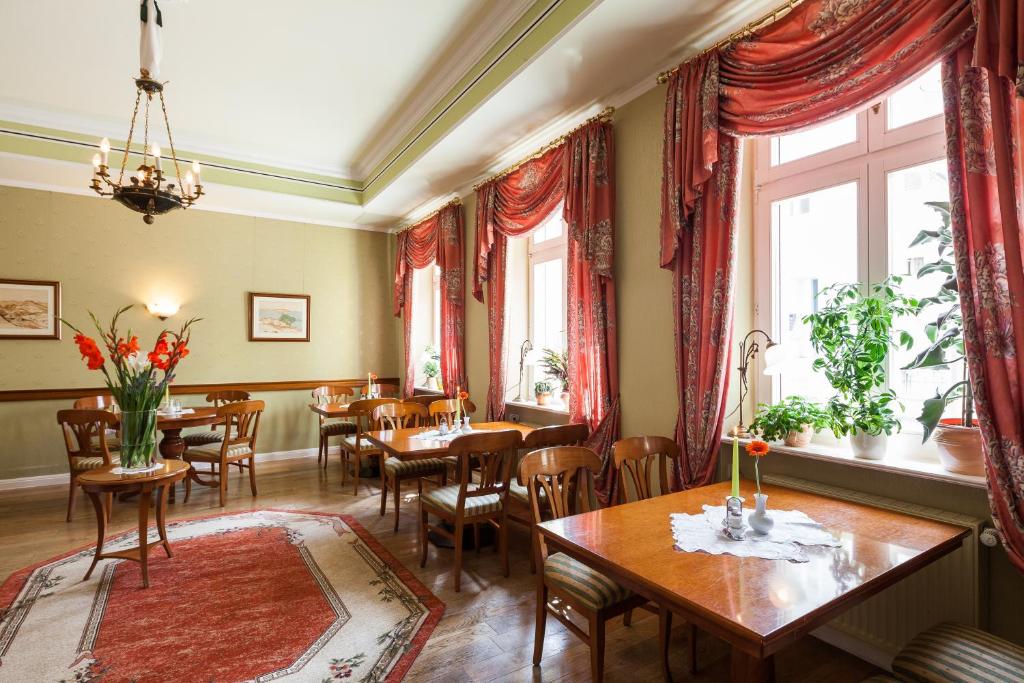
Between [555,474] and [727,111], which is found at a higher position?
[727,111]

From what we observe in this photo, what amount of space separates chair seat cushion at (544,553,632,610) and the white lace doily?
35 cm

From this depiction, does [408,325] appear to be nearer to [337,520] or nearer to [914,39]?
[337,520]

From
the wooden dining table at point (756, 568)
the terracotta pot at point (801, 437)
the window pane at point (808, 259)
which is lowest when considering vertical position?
the wooden dining table at point (756, 568)

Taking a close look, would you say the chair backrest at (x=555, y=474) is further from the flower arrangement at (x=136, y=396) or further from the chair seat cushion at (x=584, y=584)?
the flower arrangement at (x=136, y=396)

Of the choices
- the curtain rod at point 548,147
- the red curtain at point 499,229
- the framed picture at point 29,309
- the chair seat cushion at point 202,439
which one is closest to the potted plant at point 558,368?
the red curtain at point 499,229

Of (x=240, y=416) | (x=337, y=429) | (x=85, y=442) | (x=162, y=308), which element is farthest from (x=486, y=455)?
(x=162, y=308)

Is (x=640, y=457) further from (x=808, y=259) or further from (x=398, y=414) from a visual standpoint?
(x=398, y=414)

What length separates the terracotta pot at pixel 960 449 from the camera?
2.04 m

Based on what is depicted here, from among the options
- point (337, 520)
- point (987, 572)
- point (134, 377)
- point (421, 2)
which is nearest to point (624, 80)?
point (421, 2)

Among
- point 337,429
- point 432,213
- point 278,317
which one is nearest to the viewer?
point 337,429

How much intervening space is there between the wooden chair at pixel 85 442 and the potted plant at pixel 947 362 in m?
A: 5.02

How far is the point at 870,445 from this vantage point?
2.39 m

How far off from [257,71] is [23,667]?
3.96 metres

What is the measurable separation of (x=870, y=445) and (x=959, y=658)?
100cm
